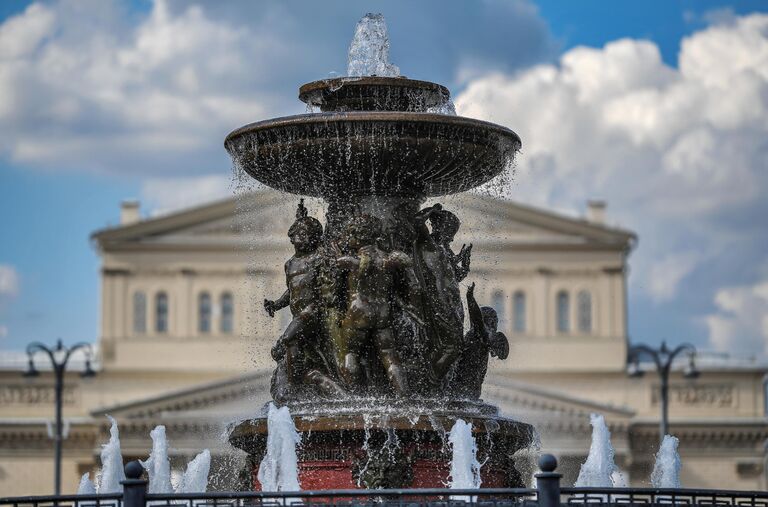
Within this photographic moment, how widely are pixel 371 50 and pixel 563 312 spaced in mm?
84616

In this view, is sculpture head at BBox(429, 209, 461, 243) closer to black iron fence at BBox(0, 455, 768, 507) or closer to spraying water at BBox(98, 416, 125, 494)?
spraying water at BBox(98, 416, 125, 494)

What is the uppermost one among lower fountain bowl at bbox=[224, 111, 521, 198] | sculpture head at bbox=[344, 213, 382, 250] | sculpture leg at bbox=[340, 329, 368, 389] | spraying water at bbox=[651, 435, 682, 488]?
lower fountain bowl at bbox=[224, 111, 521, 198]

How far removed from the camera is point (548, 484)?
565 inches

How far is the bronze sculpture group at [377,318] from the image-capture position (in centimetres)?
1756

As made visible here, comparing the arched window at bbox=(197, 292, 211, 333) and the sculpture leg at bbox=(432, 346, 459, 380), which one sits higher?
the arched window at bbox=(197, 292, 211, 333)

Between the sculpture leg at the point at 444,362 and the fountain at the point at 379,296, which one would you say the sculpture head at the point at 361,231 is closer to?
the fountain at the point at 379,296

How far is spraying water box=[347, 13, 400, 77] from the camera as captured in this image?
62.2 ft

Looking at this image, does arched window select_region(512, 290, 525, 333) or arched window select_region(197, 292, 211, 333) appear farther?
arched window select_region(197, 292, 211, 333)

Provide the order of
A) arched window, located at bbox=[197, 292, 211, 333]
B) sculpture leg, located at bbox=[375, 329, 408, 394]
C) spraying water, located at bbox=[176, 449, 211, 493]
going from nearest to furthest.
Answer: sculpture leg, located at bbox=[375, 329, 408, 394] < spraying water, located at bbox=[176, 449, 211, 493] < arched window, located at bbox=[197, 292, 211, 333]

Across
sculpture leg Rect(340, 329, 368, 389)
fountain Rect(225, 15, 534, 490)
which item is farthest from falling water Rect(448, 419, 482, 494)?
sculpture leg Rect(340, 329, 368, 389)

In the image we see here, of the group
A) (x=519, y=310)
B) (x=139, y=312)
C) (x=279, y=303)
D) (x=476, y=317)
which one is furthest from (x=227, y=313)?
(x=476, y=317)

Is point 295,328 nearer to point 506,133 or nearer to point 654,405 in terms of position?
point 506,133

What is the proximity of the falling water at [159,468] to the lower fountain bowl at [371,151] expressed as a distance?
256 cm

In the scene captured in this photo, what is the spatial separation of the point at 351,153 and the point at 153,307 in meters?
86.2
